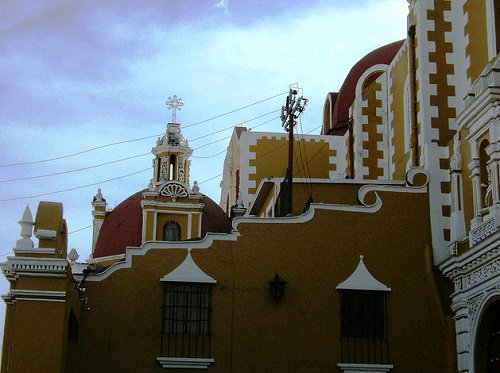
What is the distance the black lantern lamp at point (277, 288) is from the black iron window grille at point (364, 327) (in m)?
1.11

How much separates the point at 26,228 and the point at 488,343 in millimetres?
8054

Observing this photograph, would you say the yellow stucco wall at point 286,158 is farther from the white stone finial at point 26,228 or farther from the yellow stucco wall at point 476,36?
the white stone finial at point 26,228

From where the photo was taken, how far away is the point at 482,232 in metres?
16.9

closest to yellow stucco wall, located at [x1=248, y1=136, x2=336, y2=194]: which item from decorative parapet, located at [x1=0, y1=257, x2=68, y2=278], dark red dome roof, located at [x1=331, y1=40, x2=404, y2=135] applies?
dark red dome roof, located at [x1=331, y1=40, x2=404, y2=135]

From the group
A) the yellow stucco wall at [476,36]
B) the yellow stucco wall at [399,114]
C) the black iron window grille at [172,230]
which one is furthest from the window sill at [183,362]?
the black iron window grille at [172,230]

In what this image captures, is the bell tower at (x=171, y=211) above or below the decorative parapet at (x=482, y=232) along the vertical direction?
above

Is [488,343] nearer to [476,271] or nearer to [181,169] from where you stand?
[476,271]

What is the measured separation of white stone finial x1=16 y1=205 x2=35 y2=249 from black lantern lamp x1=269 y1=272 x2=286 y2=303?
14.3 feet

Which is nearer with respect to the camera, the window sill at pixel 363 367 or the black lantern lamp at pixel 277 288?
the window sill at pixel 363 367

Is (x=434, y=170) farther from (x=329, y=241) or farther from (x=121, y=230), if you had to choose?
(x=121, y=230)

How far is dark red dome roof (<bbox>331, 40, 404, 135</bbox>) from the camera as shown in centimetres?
2969

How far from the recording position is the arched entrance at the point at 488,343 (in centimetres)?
1712

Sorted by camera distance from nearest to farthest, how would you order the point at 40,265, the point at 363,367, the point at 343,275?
the point at 40,265 → the point at 363,367 → the point at 343,275

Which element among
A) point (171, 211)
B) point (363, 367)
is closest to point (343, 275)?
point (363, 367)
